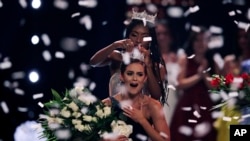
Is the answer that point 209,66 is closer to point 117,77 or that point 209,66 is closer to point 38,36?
point 117,77

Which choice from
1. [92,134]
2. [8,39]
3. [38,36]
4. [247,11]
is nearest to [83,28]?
[38,36]

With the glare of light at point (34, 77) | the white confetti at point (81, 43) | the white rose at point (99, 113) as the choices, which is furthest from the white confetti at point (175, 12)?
the glare of light at point (34, 77)

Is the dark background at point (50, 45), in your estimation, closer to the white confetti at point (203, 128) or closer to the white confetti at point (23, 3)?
the white confetti at point (23, 3)

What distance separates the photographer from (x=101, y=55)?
5.82ft

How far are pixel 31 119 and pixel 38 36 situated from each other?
31 cm

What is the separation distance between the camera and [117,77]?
1.78 m

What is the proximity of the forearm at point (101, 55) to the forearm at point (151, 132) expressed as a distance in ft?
0.89

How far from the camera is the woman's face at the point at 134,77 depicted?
5.80ft

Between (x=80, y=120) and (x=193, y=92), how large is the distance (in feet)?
1.42

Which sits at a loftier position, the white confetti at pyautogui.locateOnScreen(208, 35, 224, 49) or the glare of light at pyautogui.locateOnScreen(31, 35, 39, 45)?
the glare of light at pyautogui.locateOnScreen(31, 35, 39, 45)

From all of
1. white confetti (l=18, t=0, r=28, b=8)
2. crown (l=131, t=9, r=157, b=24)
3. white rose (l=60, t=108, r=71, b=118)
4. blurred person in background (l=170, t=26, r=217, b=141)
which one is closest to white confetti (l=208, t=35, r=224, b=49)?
blurred person in background (l=170, t=26, r=217, b=141)

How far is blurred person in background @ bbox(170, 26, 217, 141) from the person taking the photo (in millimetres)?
1747

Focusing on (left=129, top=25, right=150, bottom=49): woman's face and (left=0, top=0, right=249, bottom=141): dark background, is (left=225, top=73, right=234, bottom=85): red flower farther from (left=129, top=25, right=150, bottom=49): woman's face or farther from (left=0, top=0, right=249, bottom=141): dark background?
(left=129, top=25, right=150, bottom=49): woman's face

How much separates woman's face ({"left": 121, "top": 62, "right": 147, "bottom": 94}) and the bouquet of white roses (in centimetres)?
13
